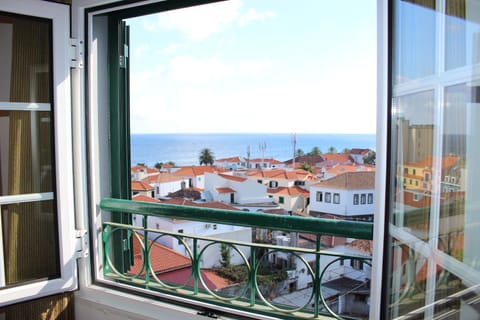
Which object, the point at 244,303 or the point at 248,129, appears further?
the point at 248,129

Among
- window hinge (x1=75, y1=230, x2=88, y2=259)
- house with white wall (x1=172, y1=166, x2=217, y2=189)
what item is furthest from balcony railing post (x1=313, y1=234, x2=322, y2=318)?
window hinge (x1=75, y1=230, x2=88, y2=259)

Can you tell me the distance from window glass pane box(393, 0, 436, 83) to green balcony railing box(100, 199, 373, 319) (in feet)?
2.09

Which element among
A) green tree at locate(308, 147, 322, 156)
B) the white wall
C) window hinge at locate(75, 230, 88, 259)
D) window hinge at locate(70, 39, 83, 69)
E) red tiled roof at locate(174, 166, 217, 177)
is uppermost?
window hinge at locate(70, 39, 83, 69)

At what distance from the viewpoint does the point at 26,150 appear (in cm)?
179

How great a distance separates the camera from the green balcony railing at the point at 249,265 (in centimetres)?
158

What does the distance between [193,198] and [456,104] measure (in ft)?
4.33

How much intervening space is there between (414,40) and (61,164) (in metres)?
1.55

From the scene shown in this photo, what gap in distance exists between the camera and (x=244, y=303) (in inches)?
69.1

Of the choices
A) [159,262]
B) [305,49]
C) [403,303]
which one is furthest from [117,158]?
[403,303]

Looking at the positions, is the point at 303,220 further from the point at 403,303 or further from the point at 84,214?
the point at 84,214

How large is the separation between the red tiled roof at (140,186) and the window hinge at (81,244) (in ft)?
1.12

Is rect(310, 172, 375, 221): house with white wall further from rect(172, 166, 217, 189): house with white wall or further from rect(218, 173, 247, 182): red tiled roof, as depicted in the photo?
rect(172, 166, 217, 189): house with white wall

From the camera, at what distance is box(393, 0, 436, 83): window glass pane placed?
3.29ft

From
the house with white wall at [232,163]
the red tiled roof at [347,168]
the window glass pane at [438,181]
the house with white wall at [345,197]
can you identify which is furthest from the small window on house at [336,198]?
the house with white wall at [232,163]
